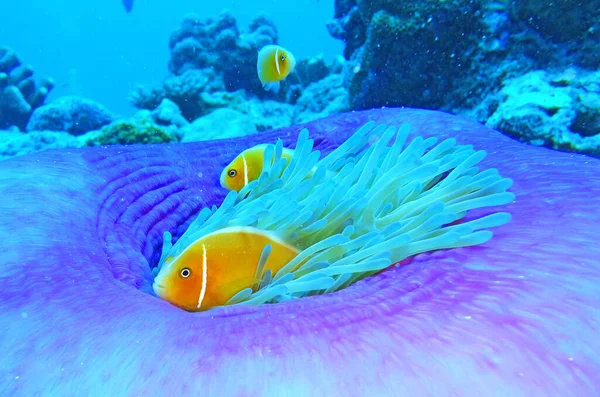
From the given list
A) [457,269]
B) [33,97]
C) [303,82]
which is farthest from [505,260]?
[33,97]

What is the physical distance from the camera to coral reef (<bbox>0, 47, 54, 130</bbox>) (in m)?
5.28

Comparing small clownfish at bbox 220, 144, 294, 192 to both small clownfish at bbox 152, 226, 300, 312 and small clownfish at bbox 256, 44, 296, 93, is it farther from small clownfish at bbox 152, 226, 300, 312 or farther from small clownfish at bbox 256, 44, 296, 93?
small clownfish at bbox 256, 44, 296, 93

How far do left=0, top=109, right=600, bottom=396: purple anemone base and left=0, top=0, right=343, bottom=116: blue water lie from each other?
136ft

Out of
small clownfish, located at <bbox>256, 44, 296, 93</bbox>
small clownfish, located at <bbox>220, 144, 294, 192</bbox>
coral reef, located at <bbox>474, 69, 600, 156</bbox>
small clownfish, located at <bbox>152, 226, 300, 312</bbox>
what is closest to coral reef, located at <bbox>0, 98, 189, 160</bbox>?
small clownfish, located at <bbox>256, 44, 296, 93</bbox>

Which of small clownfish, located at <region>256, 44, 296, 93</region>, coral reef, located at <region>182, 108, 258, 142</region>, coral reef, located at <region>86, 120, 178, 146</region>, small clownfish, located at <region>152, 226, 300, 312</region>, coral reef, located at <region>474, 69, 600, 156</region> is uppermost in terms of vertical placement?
small clownfish, located at <region>256, 44, 296, 93</region>

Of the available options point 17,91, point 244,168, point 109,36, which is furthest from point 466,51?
point 109,36

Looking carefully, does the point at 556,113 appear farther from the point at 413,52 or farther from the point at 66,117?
the point at 66,117

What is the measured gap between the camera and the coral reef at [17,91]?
17.3 ft

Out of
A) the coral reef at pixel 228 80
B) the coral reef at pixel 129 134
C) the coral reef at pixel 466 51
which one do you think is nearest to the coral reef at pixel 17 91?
the coral reef at pixel 228 80

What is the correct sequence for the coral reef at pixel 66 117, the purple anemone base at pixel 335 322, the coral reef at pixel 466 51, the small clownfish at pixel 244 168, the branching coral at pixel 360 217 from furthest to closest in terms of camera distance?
the coral reef at pixel 66 117 < the coral reef at pixel 466 51 < the small clownfish at pixel 244 168 < the branching coral at pixel 360 217 < the purple anemone base at pixel 335 322

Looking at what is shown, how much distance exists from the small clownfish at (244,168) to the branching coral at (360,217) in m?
0.29

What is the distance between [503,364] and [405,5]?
8.44 ft

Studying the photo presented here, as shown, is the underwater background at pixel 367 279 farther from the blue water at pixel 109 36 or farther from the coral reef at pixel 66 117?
the blue water at pixel 109 36

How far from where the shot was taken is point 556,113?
215 centimetres
